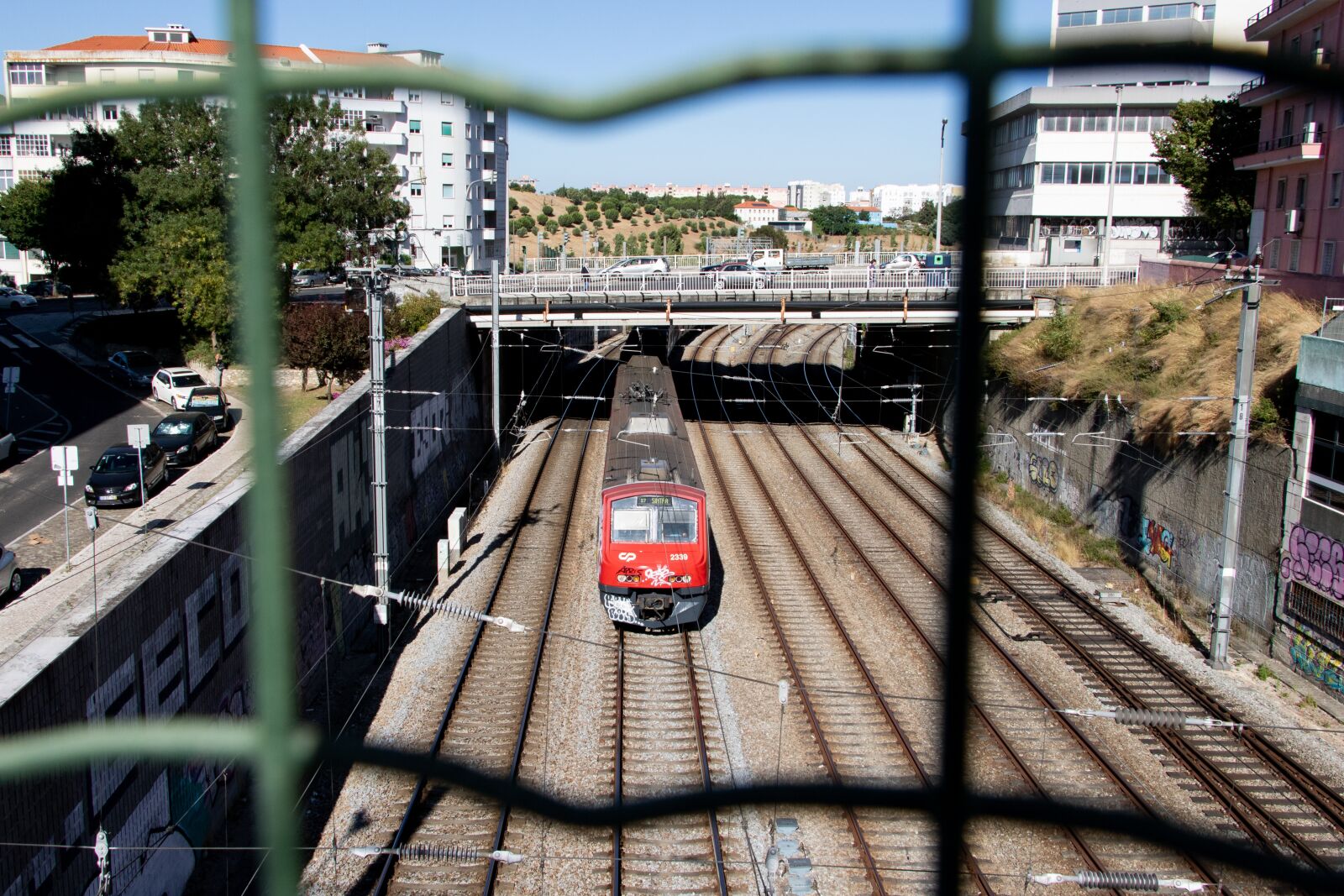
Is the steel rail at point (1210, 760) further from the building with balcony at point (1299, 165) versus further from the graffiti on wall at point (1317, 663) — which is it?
the building with balcony at point (1299, 165)

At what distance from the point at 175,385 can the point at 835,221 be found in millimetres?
53043

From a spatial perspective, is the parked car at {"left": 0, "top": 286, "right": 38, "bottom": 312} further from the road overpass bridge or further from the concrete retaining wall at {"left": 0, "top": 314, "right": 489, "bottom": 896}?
the concrete retaining wall at {"left": 0, "top": 314, "right": 489, "bottom": 896}

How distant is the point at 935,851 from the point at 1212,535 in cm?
1650

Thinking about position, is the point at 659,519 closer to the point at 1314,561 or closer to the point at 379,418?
the point at 379,418

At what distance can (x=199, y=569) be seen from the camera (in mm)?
9453

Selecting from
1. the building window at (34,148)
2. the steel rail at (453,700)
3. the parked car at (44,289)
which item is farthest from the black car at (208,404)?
the parked car at (44,289)

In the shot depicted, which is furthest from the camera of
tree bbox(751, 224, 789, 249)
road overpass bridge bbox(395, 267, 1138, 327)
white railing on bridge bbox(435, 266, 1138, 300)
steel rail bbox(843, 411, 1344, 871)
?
tree bbox(751, 224, 789, 249)

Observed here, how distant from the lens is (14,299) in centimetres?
3347

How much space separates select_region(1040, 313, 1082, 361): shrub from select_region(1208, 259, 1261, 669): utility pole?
7755mm

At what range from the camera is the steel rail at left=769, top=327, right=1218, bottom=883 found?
365 inches

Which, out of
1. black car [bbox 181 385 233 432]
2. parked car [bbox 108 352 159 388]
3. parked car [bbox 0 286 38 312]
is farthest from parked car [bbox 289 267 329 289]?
parked car [bbox 0 286 38 312]

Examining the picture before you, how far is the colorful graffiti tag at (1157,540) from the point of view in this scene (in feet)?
56.5

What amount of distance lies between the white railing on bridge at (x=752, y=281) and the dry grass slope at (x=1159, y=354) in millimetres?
3090

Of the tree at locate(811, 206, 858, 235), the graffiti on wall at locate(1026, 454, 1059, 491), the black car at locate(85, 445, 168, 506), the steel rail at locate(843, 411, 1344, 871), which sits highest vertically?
the tree at locate(811, 206, 858, 235)
